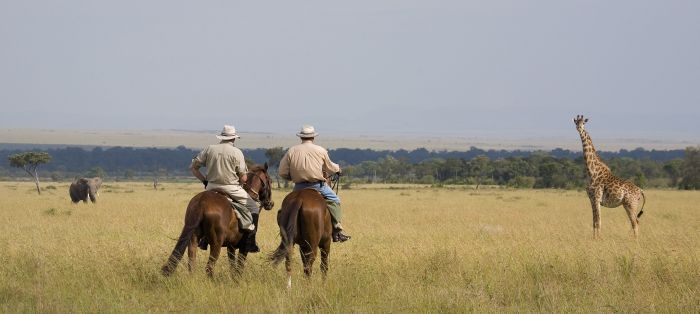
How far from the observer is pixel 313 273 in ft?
37.1

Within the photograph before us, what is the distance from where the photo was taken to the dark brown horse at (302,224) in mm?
10477

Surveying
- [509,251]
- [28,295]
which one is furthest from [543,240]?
[28,295]

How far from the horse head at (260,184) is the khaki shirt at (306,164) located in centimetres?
66

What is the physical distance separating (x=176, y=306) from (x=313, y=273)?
2.27 metres

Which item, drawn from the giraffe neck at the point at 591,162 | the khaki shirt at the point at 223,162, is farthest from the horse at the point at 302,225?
the giraffe neck at the point at 591,162

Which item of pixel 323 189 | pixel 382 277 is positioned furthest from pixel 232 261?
pixel 382 277

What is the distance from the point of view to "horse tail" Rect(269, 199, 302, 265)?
34.3ft

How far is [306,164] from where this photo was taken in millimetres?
11125

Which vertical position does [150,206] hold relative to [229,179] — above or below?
below

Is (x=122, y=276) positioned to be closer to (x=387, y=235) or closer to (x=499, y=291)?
(x=499, y=291)

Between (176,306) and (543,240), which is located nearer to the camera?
(176,306)

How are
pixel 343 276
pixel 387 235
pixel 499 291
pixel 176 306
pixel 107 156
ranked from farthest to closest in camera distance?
pixel 107 156
pixel 387 235
pixel 343 276
pixel 499 291
pixel 176 306

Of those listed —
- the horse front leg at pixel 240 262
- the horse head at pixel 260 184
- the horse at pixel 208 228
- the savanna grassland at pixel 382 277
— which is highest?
the horse head at pixel 260 184

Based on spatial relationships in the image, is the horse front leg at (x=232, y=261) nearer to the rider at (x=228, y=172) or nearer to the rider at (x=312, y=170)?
the rider at (x=228, y=172)
